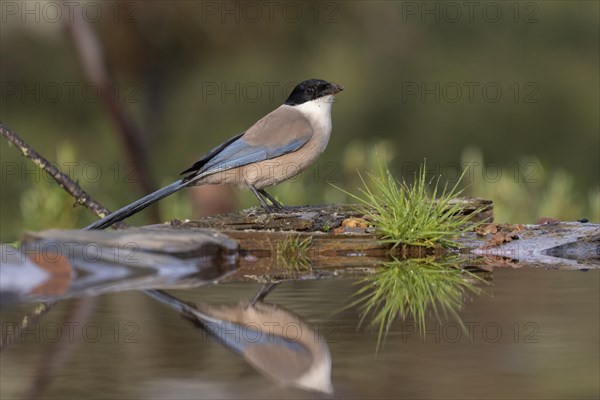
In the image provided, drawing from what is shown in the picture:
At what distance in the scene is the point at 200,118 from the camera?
41.0 ft

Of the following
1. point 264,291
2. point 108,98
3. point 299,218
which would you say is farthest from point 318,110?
point 264,291

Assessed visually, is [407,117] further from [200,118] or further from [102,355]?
[102,355]

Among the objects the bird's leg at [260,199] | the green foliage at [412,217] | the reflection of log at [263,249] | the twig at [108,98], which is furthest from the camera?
the twig at [108,98]

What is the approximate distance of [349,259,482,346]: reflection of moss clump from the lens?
4.00 m

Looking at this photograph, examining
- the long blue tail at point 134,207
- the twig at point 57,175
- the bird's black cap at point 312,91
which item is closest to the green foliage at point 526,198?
the bird's black cap at point 312,91

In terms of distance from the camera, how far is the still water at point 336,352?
288 cm

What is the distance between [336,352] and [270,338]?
0.31m

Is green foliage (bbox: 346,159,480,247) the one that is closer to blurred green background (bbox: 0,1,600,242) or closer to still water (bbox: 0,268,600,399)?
still water (bbox: 0,268,600,399)

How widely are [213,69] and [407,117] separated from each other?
228cm

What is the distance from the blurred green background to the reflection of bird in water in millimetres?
7697

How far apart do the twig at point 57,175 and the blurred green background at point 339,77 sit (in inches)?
199

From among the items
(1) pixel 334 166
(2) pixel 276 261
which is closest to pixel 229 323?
(2) pixel 276 261

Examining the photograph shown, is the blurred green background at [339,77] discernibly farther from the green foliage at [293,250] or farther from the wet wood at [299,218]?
the green foliage at [293,250]

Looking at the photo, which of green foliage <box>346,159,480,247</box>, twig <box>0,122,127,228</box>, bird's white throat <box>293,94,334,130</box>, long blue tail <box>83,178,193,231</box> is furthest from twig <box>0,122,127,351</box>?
green foliage <box>346,159,480,247</box>
